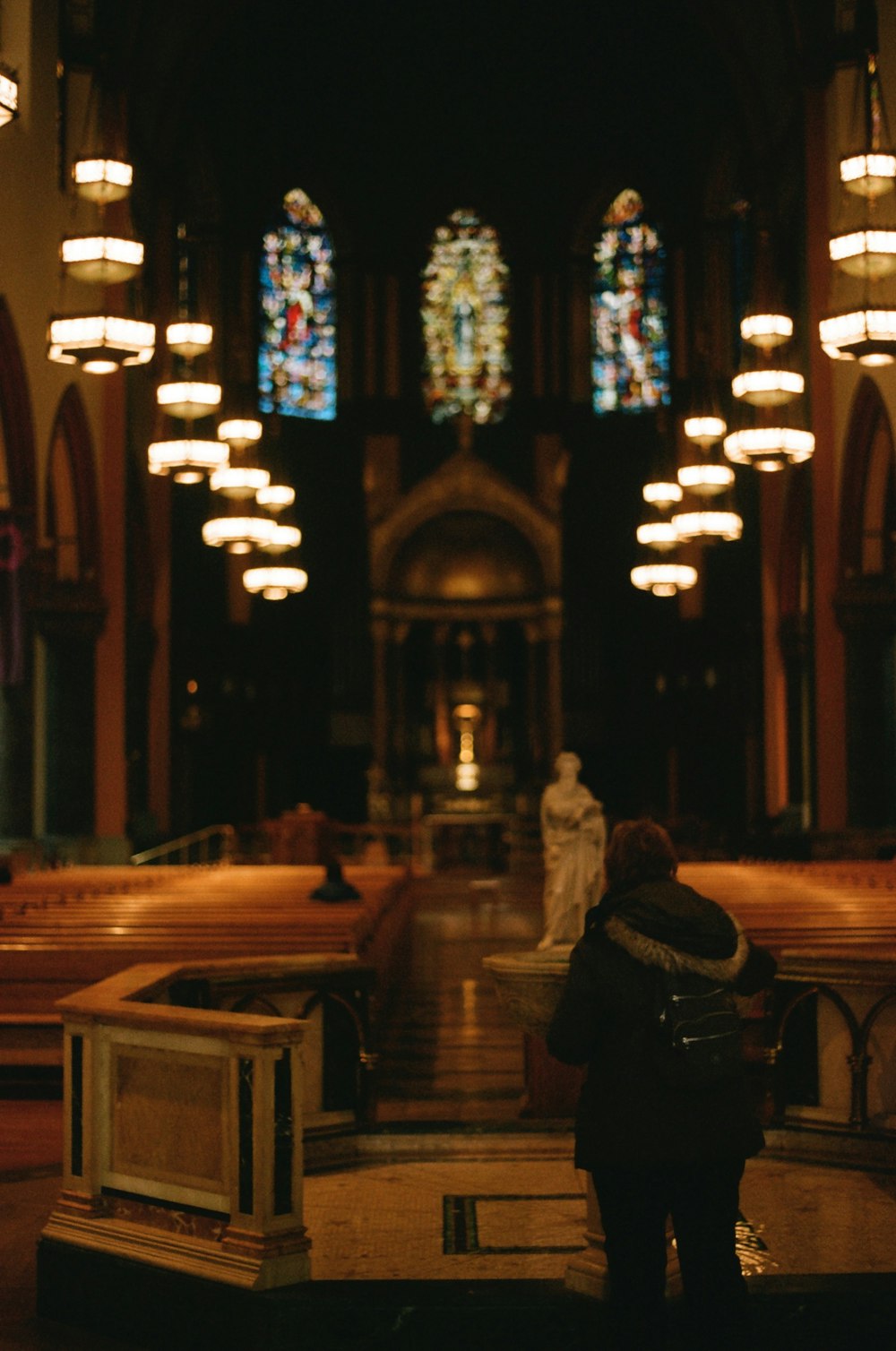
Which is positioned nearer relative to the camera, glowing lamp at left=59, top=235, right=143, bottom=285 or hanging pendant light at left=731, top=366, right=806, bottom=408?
glowing lamp at left=59, top=235, right=143, bottom=285

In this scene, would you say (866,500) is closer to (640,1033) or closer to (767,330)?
(767,330)

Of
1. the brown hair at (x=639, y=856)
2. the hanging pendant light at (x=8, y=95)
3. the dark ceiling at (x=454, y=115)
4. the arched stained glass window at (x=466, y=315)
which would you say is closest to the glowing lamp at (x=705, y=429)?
the hanging pendant light at (x=8, y=95)

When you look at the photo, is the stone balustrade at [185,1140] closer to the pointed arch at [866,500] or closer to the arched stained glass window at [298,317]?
the pointed arch at [866,500]

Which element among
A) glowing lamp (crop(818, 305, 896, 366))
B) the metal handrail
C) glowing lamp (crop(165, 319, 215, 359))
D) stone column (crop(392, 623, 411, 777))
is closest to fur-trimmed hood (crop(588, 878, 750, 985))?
glowing lamp (crop(818, 305, 896, 366))

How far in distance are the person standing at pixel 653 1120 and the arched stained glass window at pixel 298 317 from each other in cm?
2619

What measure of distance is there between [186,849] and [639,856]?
831 inches

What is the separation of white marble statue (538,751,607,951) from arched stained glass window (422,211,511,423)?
1992 cm

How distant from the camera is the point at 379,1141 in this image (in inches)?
288

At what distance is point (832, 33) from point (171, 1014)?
18.9 meters

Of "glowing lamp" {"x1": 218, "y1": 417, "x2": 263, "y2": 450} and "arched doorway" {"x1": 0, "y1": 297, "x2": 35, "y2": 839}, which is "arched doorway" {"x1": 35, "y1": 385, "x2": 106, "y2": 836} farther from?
"glowing lamp" {"x1": 218, "y1": 417, "x2": 263, "y2": 450}

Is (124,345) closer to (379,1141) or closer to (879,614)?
(379,1141)

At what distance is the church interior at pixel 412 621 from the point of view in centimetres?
552

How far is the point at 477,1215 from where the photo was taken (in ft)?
20.3

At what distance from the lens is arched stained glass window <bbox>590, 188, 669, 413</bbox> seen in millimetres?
30188
